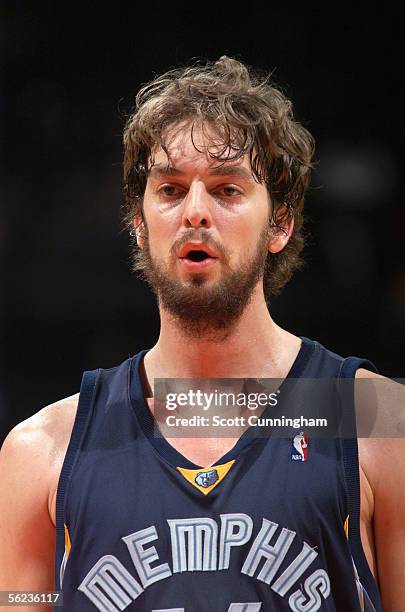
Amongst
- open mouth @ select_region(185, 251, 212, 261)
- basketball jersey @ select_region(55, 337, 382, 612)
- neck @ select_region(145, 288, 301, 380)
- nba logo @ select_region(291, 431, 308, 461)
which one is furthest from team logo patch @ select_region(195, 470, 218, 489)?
open mouth @ select_region(185, 251, 212, 261)

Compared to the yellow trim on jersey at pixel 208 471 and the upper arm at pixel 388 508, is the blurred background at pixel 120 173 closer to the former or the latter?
the upper arm at pixel 388 508

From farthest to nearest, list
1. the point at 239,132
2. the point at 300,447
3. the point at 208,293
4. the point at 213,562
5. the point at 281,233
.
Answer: the point at 281,233, the point at 239,132, the point at 208,293, the point at 300,447, the point at 213,562

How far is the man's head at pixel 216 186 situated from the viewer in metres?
2.28

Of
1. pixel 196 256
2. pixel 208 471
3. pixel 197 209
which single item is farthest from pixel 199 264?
pixel 208 471

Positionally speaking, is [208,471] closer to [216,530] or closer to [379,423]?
[216,530]

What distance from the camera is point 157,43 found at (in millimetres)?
3033

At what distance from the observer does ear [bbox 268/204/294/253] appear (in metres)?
2.55

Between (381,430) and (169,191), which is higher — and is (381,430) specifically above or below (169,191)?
below

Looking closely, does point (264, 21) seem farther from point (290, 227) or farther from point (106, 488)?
point (106, 488)

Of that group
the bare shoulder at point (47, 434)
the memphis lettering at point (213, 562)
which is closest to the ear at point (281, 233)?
the bare shoulder at point (47, 434)

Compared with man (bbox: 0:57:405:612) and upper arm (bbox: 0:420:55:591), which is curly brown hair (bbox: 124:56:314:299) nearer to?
man (bbox: 0:57:405:612)

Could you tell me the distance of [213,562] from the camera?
2.08 m

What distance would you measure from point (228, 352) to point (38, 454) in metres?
0.57

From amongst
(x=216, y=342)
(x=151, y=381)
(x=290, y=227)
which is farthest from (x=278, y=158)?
(x=151, y=381)
